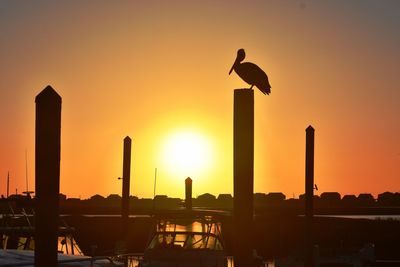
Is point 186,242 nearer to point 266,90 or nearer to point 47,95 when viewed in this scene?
point 266,90

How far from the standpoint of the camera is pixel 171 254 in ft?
60.8

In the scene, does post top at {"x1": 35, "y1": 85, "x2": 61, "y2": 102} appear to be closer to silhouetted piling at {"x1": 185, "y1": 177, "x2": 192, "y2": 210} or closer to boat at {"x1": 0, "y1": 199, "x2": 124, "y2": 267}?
boat at {"x1": 0, "y1": 199, "x2": 124, "y2": 267}

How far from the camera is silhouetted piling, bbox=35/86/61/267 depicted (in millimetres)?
12907

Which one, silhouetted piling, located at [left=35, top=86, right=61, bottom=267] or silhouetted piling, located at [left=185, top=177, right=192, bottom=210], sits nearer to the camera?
silhouetted piling, located at [left=35, top=86, right=61, bottom=267]

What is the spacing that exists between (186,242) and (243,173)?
462 centimetres

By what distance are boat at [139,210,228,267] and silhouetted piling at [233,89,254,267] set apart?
3724 mm

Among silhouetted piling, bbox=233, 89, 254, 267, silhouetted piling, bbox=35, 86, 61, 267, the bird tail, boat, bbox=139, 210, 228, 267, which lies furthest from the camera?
boat, bbox=139, 210, 228, 267

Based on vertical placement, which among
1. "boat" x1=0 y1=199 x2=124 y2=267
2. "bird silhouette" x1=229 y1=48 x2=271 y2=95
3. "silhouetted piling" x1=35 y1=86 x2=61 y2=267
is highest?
"bird silhouette" x1=229 y1=48 x2=271 y2=95

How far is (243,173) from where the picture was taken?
14.8m

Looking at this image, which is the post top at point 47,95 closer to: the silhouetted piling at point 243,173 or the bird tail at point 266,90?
the silhouetted piling at point 243,173

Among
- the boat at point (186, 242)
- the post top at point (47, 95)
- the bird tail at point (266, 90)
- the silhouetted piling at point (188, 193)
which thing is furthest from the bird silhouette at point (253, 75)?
the silhouetted piling at point (188, 193)

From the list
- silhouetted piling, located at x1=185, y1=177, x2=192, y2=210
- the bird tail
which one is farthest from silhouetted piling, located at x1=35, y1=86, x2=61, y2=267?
silhouetted piling, located at x1=185, y1=177, x2=192, y2=210

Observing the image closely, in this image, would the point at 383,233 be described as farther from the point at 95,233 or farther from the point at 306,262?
the point at 306,262

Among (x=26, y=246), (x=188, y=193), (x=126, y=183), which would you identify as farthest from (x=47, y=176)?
(x=188, y=193)
